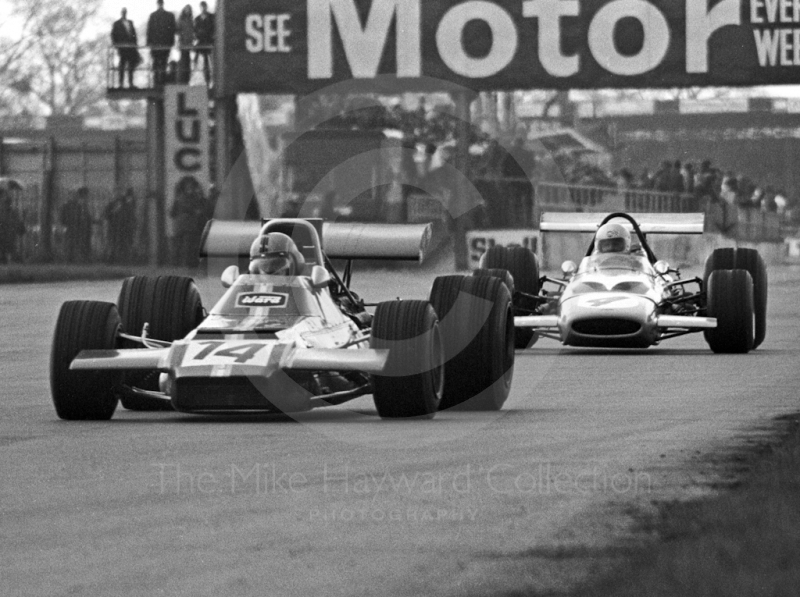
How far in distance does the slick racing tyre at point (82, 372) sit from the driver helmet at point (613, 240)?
7.70 m

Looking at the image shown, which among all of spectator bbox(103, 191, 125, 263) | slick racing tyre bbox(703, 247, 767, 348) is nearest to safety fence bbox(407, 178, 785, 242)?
spectator bbox(103, 191, 125, 263)

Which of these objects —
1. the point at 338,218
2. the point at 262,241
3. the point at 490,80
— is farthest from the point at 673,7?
the point at 262,241

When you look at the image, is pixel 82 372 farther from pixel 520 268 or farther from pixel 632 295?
pixel 520 268

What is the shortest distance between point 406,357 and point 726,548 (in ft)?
15.2

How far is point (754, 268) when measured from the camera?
18.8 m

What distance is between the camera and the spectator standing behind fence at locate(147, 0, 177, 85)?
39594 mm

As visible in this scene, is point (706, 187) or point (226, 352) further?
point (706, 187)

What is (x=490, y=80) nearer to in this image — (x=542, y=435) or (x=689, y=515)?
(x=542, y=435)

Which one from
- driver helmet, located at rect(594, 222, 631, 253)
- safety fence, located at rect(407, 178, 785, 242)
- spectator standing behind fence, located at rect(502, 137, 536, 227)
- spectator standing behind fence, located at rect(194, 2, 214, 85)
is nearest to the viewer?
driver helmet, located at rect(594, 222, 631, 253)

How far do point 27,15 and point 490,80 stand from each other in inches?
1619

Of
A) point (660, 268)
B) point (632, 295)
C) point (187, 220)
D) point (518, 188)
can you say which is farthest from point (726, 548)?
point (518, 188)

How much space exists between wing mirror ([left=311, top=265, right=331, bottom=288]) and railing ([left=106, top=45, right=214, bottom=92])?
90.7ft

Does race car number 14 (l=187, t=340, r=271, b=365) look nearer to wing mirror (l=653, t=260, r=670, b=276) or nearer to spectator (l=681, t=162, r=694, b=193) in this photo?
wing mirror (l=653, t=260, r=670, b=276)

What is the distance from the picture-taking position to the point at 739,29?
3588cm
